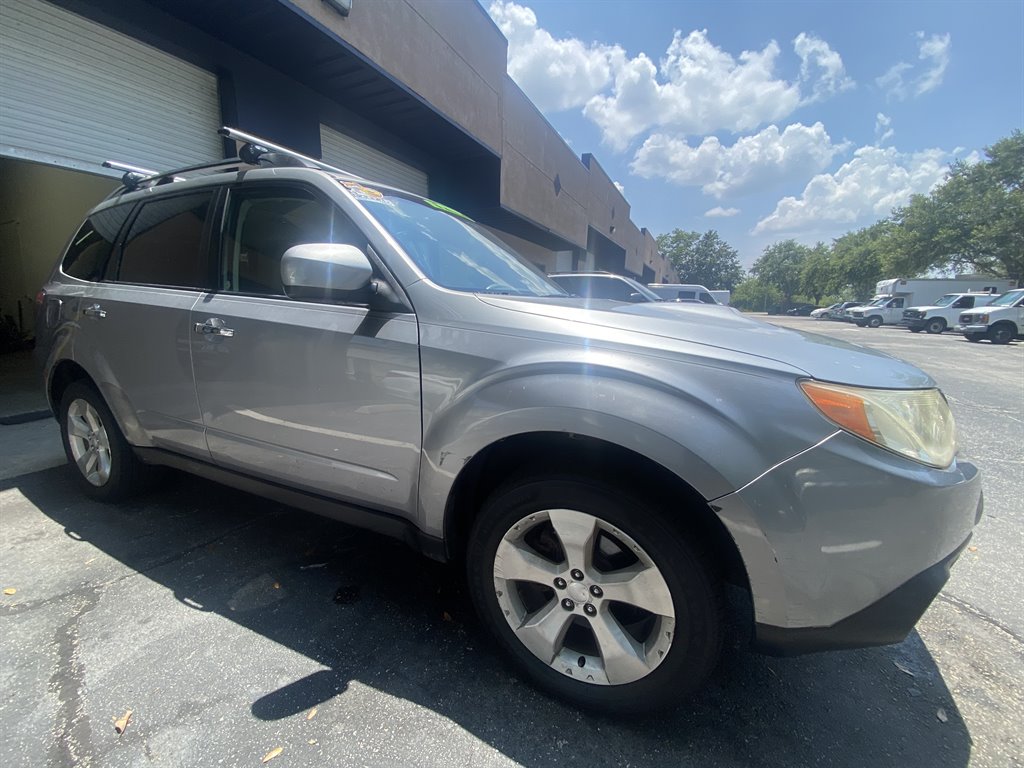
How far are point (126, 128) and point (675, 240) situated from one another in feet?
373

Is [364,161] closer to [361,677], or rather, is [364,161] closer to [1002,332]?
[361,677]

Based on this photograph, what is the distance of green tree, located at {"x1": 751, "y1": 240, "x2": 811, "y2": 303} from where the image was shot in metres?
89.4

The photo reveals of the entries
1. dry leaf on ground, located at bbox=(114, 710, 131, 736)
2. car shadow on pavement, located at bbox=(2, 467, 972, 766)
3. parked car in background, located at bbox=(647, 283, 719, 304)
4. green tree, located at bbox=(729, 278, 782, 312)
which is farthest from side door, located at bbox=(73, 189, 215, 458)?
green tree, located at bbox=(729, 278, 782, 312)

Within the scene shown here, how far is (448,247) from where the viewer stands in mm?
2279

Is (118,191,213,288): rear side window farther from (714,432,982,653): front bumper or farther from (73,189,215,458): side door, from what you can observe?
(714,432,982,653): front bumper

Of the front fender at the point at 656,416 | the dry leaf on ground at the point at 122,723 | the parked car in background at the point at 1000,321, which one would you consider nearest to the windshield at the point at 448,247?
the front fender at the point at 656,416

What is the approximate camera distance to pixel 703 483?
1.35m

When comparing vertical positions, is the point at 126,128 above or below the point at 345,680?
above

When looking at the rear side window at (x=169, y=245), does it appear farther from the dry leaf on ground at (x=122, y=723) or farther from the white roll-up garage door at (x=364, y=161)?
the white roll-up garage door at (x=364, y=161)

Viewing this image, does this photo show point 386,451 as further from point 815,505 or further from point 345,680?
point 815,505

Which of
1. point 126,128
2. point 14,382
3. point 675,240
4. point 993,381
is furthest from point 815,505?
point 675,240

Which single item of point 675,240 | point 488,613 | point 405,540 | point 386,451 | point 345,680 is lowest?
point 345,680

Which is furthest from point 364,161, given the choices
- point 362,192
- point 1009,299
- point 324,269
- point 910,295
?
point 910,295

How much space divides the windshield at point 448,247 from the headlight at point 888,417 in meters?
1.25
